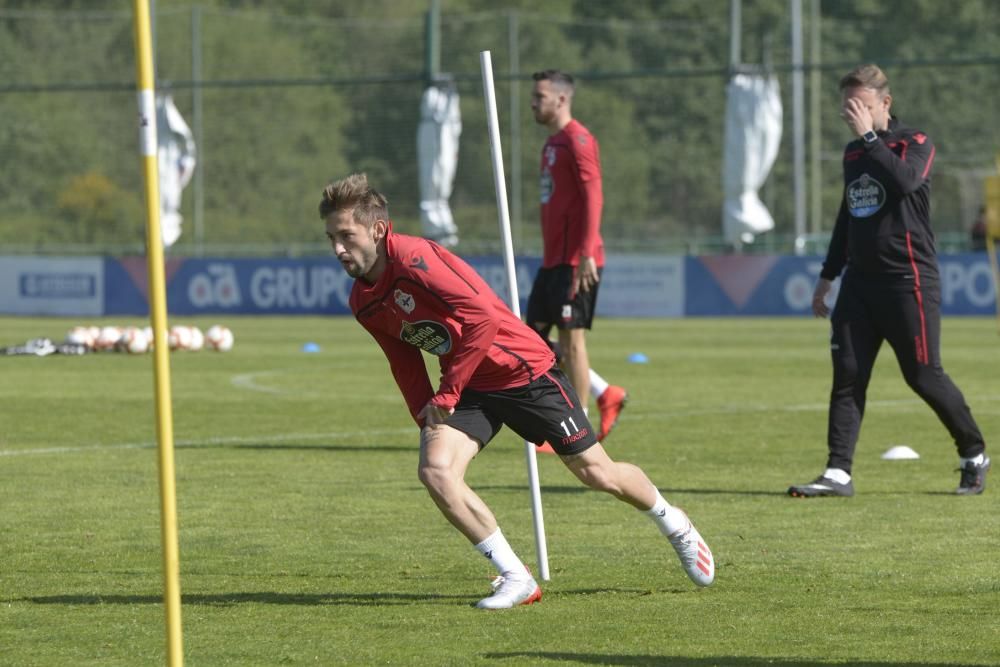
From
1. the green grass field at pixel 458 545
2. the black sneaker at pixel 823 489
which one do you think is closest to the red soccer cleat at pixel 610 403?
the green grass field at pixel 458 545

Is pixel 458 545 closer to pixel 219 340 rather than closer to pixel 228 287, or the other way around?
pixel 219 340

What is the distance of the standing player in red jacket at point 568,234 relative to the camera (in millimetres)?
11930

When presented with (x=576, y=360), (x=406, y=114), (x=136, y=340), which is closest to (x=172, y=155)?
(x=406, y=114)

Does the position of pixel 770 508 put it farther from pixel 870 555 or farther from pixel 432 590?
pixel 432 590

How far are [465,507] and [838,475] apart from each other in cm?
367

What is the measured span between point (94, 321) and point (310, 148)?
18.9 meters

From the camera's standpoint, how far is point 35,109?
169 ft

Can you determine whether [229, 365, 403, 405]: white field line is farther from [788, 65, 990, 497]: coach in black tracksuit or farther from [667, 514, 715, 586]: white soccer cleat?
[667, 514, 715, 586]: white soccer cleat

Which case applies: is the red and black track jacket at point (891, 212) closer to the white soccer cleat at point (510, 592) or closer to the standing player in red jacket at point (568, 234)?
the standing player in red jacket at point (568, 234)

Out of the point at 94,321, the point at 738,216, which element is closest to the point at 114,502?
the point at 94,321

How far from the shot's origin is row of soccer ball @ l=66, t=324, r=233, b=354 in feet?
79.7

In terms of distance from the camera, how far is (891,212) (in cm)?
982

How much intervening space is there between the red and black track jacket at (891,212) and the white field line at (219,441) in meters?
4.64

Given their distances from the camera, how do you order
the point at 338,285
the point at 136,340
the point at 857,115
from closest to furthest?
the point at 857,115
the point at 136,340
the point at 338,285
